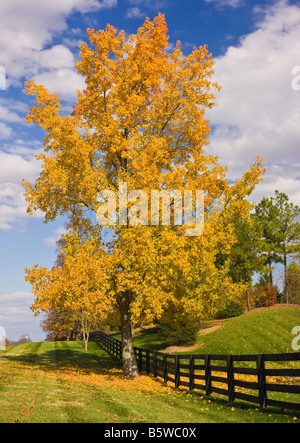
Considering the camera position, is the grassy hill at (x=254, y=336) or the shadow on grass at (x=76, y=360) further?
the grassy hill at (x=254, y=336)

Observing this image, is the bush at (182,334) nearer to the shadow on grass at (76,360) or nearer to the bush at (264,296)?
the shadow on grass at (76,360)

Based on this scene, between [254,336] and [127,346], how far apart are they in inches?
502

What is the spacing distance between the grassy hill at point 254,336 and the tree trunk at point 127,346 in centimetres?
930

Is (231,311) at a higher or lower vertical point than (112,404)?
higher

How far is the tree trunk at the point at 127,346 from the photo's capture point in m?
19.5

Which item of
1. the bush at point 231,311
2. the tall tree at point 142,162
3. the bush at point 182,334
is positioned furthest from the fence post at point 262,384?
the bush at point 231,311

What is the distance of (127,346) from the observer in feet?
65.5

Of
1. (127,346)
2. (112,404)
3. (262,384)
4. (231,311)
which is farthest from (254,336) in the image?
(112,404)

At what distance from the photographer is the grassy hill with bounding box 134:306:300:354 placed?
2711cm

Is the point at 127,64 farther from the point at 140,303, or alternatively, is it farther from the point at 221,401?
the point at 221,401

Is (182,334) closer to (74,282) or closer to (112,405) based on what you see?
(74,282)
